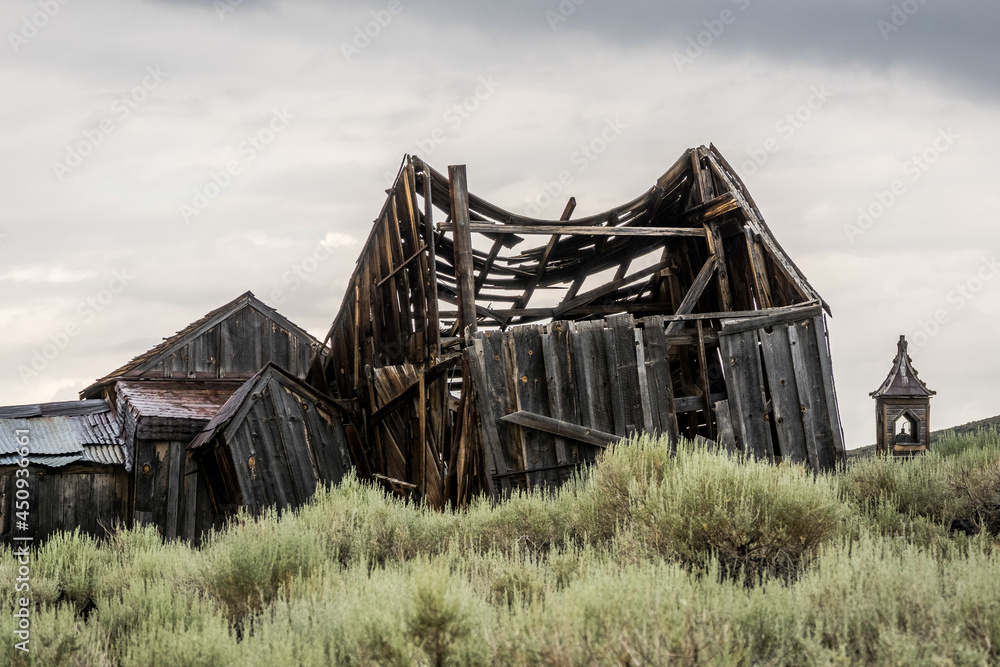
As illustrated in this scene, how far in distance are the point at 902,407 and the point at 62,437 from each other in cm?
1569

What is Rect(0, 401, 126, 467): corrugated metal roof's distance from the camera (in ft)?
48.1

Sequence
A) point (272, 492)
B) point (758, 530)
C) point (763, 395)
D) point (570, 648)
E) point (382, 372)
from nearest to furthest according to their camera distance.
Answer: point (570, 648) → point (758, 530) → point (763, 395) → point (272, 492) → point (382, 372)

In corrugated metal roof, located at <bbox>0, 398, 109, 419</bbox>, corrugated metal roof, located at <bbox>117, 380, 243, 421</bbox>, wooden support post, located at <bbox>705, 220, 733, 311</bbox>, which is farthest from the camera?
corrugated metal roof, located at <bbox>0, 398, 109, 419</bbox>

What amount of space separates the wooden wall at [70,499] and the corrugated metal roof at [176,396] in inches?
50.5

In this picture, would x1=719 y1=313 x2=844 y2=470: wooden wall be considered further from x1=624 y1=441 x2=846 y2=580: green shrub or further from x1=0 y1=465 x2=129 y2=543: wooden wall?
x1=0 y1=465 x2=129 y2=543: wooden wall

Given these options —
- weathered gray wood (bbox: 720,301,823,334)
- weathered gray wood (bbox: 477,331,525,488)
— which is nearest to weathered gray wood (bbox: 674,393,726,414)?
weathered gray wood (bbox: 720,301,823,334)

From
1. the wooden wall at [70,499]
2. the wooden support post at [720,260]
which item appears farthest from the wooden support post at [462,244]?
the wooden wall at [70,499]

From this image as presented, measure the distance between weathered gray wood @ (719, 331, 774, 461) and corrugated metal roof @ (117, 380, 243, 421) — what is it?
9.10 m

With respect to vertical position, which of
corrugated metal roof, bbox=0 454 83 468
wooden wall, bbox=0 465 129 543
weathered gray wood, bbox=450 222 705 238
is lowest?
wooden wall, bbox=0 465 129 543

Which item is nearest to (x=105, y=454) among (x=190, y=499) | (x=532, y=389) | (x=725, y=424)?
(x=190, y=499)

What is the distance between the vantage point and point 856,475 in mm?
9414

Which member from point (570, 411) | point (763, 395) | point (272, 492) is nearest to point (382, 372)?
point (272, 492)

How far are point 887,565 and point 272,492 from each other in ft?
32.8

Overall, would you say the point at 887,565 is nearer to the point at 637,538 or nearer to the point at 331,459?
the point at 637,538
